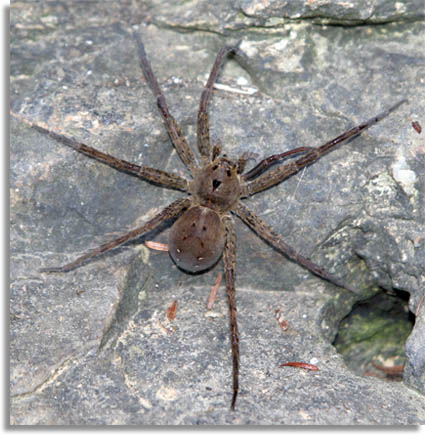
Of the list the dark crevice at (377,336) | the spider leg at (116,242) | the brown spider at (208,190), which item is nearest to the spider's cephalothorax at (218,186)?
the brown spider at (208,190)

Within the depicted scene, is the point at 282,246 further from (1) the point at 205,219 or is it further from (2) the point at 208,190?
(2) the point at 208,190

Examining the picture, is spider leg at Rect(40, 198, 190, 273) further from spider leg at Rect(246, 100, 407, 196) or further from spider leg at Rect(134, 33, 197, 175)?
spider leg at Rect(246, 100, 407, 196)

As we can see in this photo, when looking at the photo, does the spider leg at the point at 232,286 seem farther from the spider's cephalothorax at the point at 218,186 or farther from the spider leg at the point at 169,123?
the spider leg at the point at 169,123

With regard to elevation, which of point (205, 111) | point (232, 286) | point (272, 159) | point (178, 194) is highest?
point (205, 111)

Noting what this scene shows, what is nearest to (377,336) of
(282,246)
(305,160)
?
(282,246)

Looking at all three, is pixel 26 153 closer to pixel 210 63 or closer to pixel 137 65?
pixel 137 65
